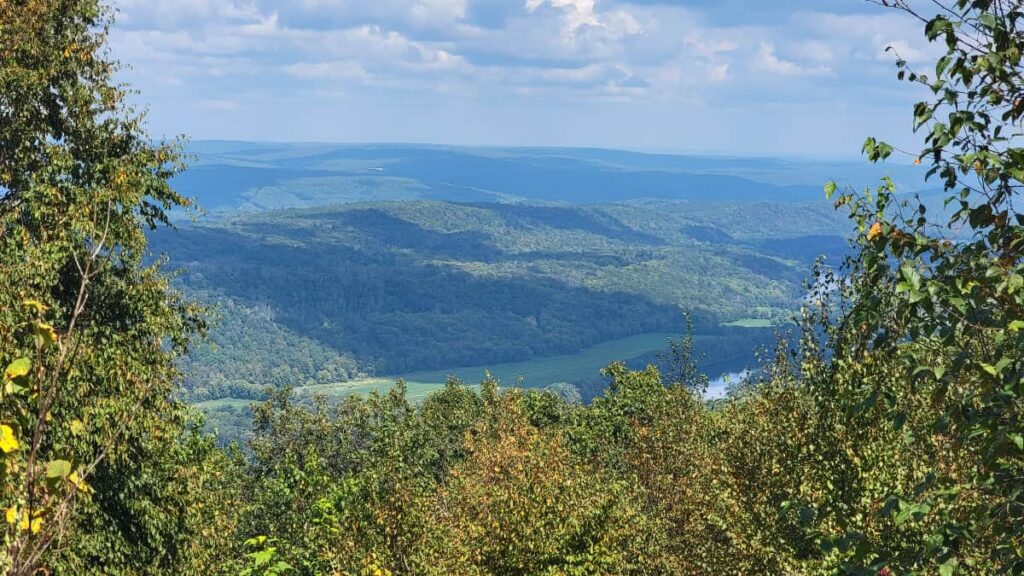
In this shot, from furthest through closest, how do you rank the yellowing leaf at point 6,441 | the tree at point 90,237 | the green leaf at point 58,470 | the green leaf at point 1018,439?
1. the tree at point 90,237
2. the green leaf at point 1018,439
3. the green leaf at point 58,470
4. the yellowing leaf at point 6,441

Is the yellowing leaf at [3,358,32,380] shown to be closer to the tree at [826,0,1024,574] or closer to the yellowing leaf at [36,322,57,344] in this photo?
the yellowing leaf at [36,322,57,344]

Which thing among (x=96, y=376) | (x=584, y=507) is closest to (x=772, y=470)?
(x=584, y=507)

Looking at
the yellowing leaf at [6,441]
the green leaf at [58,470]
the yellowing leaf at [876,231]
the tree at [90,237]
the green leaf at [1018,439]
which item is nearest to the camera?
the yellowing leaf at [6,441]

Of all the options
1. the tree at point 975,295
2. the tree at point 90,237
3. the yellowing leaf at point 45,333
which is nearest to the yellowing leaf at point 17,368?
the yellowing leaf at point 45,333

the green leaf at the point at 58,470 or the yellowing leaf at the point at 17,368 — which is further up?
the yellowing leaf at the point at 17,368

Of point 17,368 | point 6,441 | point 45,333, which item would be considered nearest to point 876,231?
point 45,333

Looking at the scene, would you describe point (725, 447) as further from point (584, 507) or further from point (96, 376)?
point (96, 376)

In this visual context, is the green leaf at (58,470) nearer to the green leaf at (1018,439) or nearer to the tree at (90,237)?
the green leaf at (1018,439)

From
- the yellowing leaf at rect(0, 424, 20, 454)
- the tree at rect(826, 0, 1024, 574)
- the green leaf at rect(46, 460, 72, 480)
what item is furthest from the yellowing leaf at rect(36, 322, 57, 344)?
the tree at rect(826, 0, 1024, 574)

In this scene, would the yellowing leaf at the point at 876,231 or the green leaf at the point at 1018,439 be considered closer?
the green leaf at the point at 1018,439

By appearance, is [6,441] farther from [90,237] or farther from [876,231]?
[90,237]
